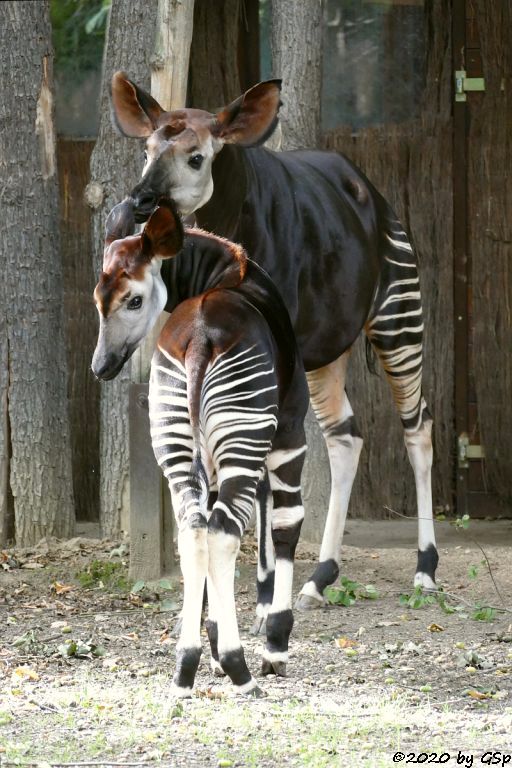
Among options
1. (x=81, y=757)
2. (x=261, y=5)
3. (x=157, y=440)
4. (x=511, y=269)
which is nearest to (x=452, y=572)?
(x=511, y=269)

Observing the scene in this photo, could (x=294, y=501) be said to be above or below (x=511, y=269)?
below

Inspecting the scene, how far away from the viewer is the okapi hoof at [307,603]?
5154 mm

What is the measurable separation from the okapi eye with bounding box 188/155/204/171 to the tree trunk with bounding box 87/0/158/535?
1.62 meters

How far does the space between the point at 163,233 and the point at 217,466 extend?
0.71 metres

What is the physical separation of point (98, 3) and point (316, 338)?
156 inches

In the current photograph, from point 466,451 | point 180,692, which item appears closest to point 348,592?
point 180,692

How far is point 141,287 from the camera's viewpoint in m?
3.67

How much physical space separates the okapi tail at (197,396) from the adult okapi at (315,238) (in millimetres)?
567

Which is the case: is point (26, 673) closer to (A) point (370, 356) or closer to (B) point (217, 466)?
(B) point (217, 466)

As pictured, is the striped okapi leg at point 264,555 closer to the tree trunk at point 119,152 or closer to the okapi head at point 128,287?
the okapi head at point 128,287

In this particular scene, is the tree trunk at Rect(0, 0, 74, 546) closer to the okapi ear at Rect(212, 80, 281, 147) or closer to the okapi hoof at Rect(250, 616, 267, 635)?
the okapi hoof at Rect(250, 616, 267, 635)

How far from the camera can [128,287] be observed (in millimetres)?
3641

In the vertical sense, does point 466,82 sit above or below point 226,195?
above

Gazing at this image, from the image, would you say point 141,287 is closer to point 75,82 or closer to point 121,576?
point 121,576
